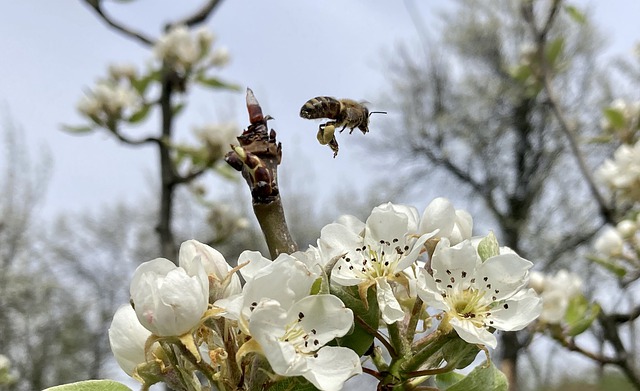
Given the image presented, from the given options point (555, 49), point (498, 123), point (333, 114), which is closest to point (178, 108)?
point (555, 49)

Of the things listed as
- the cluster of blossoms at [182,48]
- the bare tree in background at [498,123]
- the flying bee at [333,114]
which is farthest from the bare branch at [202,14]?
the bare tree in background at [498,123]

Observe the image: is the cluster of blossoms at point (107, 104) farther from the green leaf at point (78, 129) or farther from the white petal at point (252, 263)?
the white petal at point (252, 263)

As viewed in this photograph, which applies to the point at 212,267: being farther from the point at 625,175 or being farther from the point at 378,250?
the point at 625,175

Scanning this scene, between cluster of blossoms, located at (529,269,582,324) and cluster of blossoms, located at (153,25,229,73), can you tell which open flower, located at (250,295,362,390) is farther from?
A: cluster of blossoms, located at (153,25,229,73)

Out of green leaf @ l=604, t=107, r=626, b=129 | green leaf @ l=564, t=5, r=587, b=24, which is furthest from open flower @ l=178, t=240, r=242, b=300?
green leaf @ l=564, t=5, r=587, b=24

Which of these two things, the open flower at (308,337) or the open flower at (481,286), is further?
the open flower at (481,286)

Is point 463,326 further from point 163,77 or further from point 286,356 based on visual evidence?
point 163,77

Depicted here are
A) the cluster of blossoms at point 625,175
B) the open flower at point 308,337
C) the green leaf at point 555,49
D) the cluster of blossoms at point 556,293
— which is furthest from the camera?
the green leaf at point 555,49

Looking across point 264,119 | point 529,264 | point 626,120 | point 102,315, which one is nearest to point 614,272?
point 626,120
